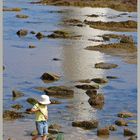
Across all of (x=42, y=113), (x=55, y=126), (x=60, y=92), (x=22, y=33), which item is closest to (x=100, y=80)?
(x=60, y=92)

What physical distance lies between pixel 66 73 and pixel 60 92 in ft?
11.9

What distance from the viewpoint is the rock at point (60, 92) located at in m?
18.6

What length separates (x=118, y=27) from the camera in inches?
1624

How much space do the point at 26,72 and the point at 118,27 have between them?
20.0m

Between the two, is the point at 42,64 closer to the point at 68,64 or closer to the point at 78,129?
the point at 68,64

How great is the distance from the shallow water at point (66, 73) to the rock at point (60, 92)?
0.79ft

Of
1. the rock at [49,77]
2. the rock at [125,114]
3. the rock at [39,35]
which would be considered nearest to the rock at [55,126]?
the rock at [125,114]

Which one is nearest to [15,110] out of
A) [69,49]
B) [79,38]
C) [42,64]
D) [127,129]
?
[127,129]

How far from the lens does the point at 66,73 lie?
878 inches

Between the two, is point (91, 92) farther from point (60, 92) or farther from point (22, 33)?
point (22, 33)

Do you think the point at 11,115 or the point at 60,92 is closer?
the point at 11,115

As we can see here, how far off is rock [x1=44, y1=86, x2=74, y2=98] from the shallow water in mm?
242

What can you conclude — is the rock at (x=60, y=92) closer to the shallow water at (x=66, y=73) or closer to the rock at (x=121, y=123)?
the shallow water at (x=66, y=73)

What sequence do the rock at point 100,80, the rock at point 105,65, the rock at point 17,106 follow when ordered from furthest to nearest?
1. the rock at point 105,65
2. the rock at point 100,80
3. the rock at point 17,106
